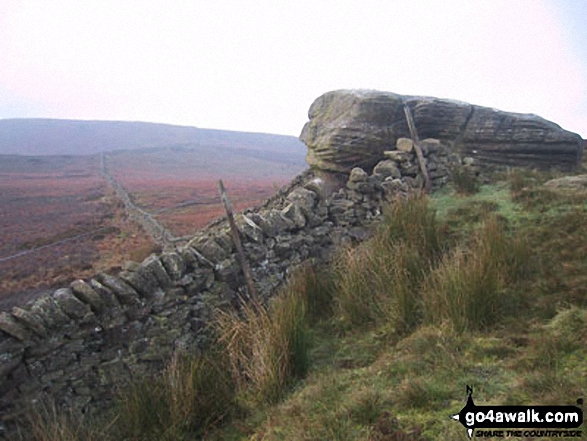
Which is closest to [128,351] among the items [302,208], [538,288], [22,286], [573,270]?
[302,208]

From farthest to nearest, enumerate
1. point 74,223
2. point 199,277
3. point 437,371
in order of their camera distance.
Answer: point 74,223 → point 199,277 → point 437,371

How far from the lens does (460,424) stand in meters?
2.39

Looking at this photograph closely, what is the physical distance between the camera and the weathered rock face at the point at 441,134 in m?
9.42

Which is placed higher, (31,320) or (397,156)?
(397,156)

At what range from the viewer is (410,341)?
3.45m

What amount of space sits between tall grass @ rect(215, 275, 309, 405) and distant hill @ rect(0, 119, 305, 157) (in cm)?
9656

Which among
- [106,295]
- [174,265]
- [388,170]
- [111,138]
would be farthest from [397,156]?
[111,138]

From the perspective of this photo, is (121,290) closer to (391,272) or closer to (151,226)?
(391,272)

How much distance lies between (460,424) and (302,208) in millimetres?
4025

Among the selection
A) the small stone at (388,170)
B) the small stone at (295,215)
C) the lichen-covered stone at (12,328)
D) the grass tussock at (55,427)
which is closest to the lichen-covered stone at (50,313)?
the lichen-covered stone at (12,328)

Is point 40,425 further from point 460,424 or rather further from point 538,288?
point 538,288

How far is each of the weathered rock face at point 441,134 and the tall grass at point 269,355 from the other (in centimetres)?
618

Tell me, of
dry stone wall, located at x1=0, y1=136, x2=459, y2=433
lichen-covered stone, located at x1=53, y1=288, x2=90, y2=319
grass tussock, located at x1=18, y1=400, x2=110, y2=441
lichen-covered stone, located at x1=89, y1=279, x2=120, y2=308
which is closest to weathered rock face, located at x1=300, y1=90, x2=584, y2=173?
dry stone wall, located at x1=0, y1=136, x2=459, y2=433
